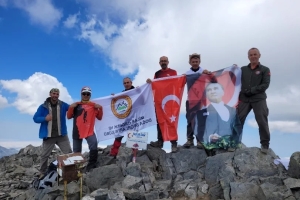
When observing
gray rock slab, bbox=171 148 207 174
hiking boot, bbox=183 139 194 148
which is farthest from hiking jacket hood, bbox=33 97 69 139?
hiking boot, bbox=183 139 194 148

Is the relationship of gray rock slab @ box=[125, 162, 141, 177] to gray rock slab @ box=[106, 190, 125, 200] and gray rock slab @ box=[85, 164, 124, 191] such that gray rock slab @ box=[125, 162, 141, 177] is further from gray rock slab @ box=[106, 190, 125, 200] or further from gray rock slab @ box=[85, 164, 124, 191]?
gray rock slab @ box=[106, 190, 125, 200]

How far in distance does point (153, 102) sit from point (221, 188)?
14.4 ft

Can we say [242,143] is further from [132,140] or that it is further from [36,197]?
[36,197]

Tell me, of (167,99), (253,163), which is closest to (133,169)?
(167,99)

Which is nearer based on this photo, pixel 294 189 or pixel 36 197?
pixel 294 189

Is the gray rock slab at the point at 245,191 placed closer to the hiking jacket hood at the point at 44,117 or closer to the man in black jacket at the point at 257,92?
the man in black jacket at the point at 257,92

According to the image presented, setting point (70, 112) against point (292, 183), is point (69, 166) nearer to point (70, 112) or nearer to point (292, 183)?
point (70, 112)

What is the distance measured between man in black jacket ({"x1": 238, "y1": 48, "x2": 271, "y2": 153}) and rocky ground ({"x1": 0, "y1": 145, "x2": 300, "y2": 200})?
0.84 metres

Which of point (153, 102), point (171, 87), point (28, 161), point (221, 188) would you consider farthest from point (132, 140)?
point (28, 161)

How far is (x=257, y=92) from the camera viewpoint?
33.4 ft

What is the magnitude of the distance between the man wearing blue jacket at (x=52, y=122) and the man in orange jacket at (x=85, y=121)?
0.58m

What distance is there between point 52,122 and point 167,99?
4.62m

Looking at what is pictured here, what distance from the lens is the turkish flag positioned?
38.7 feet

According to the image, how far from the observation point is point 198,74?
11.8 meters
